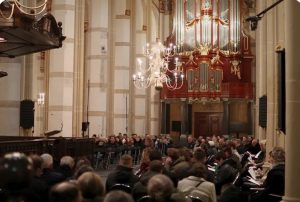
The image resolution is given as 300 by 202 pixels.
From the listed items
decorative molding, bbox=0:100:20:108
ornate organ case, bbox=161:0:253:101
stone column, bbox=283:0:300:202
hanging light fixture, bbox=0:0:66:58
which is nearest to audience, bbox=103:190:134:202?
stone column, bbox=283:0:300:202

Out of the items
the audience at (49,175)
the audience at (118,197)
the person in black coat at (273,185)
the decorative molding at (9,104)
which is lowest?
the person in black coat at (273,185)

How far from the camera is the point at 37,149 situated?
42.4 feet

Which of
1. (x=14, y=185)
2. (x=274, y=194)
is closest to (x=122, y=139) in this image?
(x=274, y=194)

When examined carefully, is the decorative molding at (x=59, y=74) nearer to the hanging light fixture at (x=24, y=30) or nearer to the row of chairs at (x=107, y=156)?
the row of chairs at (x=107, y=156)

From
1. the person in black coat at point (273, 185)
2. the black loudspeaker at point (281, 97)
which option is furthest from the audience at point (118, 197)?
the black loudspeaker at point (281, 97)

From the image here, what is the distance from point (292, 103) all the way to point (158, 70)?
20335mm

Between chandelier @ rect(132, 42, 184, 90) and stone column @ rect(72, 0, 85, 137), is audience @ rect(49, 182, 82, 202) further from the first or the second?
chandelier @ rect(132, 42, 184, 90)

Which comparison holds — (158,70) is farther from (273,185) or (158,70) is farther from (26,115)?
(273,185)

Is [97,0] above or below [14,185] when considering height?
above

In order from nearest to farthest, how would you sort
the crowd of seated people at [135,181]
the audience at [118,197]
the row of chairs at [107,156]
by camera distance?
the crowd of seated people at [135,181]
the audience at [118,197]
the row of chairs at [107,156]

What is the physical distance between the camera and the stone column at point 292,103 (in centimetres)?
721

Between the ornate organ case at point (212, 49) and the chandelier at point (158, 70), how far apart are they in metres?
0.64

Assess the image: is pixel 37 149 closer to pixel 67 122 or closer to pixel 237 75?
pixel 67 122

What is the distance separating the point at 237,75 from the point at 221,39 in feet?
9.49
